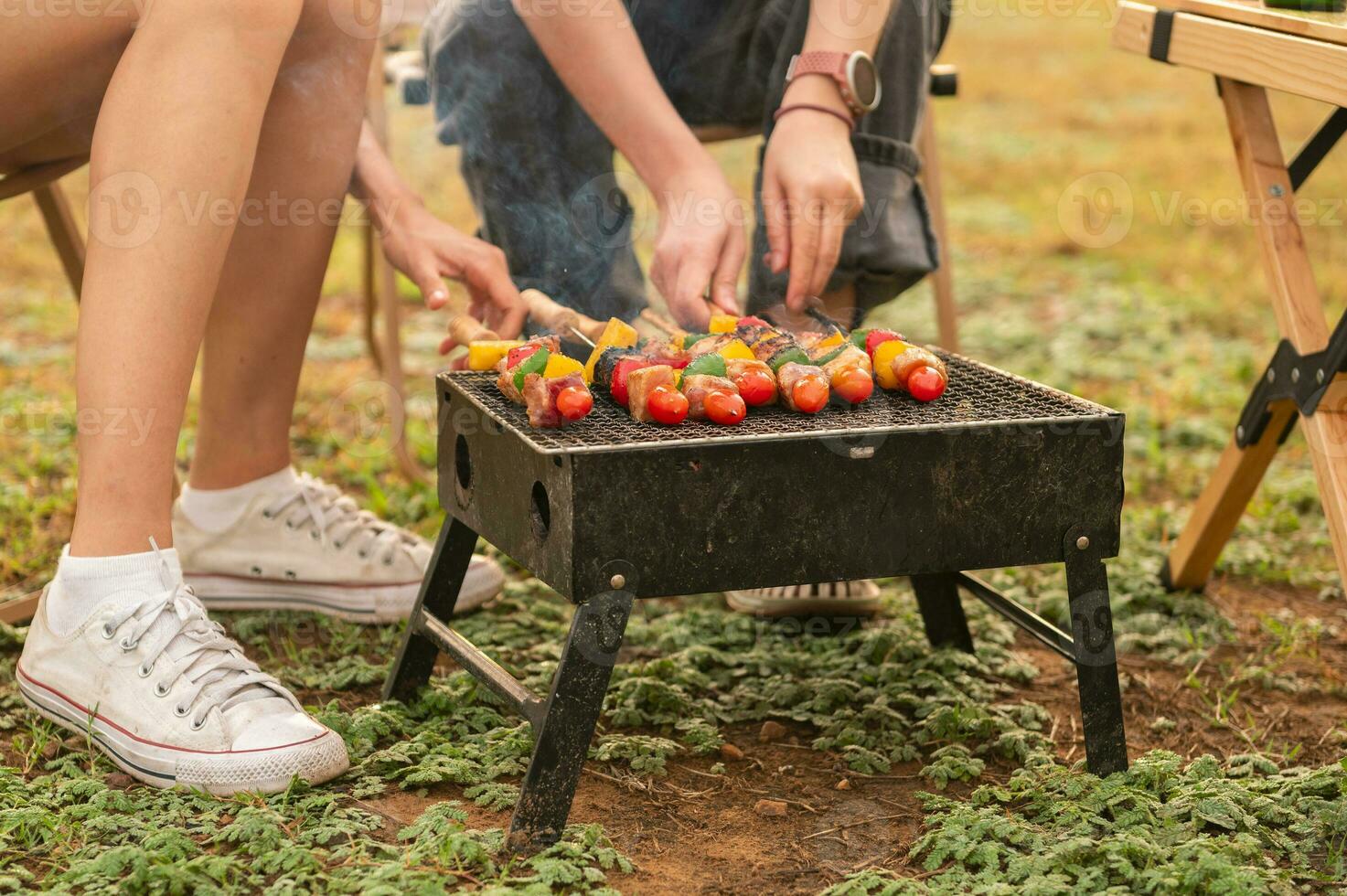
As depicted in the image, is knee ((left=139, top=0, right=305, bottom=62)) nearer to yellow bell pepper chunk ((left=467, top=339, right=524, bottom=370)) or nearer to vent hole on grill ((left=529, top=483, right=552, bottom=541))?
yellow bell pepper chunk ((left=467, top=339, right=524, bottom=370))

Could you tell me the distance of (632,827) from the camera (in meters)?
2.02

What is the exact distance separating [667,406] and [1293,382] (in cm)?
125

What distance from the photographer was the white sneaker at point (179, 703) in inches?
78.3

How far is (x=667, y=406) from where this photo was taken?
189 cm

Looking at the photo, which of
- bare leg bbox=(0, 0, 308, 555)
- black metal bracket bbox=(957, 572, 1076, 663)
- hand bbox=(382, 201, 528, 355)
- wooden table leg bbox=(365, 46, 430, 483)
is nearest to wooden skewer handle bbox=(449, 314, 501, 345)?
hand bbox=(382, 201, 528, 355)

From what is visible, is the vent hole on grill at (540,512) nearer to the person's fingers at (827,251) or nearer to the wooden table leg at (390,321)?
the person's fingers at (827,251)

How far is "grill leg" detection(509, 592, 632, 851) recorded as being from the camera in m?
1.83

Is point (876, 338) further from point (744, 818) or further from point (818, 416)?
point (744, 818)

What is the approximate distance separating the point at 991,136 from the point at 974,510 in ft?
22.4

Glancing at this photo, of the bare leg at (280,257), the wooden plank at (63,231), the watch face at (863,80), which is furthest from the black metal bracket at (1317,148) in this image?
the wooden plank at (63,231)

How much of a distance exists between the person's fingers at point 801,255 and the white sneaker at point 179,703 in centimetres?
106

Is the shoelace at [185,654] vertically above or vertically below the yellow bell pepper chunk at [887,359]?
below

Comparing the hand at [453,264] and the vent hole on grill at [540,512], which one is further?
the hand at [453,264]

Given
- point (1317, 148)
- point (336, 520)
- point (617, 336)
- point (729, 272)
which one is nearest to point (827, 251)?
point (729, 272)
